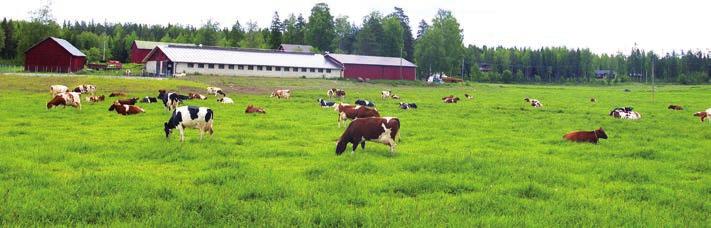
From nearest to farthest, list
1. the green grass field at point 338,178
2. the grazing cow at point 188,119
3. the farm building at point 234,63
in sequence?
the green grass field at point 338,178 < the grazing cow at point 188,119 < the farm building at point 234,63

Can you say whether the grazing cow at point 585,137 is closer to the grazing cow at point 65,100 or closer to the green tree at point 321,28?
the grazing cow at point 65,100

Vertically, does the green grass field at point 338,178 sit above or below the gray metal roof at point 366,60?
below

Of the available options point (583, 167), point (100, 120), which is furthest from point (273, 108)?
point (583, 167)

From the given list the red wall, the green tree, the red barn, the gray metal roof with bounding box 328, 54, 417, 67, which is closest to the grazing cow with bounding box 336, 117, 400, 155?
the red barn

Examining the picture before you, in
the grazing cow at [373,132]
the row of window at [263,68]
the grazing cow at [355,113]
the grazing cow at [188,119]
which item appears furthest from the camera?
the row of window at [263,68]

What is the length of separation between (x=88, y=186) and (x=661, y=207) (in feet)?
31.7

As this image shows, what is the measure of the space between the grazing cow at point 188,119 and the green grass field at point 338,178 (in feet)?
1.42

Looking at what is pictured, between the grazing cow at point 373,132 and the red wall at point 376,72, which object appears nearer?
the grazing cow at point 373,132

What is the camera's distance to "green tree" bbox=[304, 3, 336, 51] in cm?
13490

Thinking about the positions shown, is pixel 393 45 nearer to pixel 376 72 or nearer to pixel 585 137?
pixel 376 72

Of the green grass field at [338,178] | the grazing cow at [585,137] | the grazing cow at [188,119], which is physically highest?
the grazing cow at [188,119]

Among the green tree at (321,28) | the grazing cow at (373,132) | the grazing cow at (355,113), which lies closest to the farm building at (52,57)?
the green tree at (321,28)

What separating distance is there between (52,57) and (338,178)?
8149cm

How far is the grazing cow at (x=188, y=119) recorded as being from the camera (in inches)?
719
